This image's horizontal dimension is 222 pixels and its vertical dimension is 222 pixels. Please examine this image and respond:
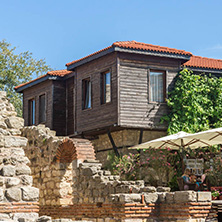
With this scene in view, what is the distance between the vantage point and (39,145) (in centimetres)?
1752

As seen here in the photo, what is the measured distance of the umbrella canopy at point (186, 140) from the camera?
599 inches

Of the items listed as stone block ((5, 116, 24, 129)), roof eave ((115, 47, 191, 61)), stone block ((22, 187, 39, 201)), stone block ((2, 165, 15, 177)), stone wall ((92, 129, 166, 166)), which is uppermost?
roof eave ((115, 47, 191, 61))

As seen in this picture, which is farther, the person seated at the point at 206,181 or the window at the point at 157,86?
the window at the point at 157,86

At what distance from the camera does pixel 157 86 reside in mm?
19906

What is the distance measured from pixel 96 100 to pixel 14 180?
9997 millimetres

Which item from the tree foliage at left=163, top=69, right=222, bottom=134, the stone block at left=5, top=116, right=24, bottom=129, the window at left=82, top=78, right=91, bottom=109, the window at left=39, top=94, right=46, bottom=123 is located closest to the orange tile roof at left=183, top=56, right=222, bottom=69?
the tree foliage at left=163, top=69, right=222, bottom=134

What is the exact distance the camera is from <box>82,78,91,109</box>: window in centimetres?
2086

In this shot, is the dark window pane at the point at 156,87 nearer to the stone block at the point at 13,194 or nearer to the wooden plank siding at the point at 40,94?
the wooden plank siding at the point at 40,94

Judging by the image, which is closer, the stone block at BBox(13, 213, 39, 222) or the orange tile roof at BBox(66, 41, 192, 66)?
the stone block at BBox(13, 213, 39, 222)

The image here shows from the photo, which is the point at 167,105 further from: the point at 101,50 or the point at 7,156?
the point at 7,156

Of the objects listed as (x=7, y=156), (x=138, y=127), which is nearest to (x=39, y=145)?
(x=138, y=127)

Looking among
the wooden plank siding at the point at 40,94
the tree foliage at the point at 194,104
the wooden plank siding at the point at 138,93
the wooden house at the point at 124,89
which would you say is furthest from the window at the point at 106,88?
the wooden plank siding at the point at 40,94

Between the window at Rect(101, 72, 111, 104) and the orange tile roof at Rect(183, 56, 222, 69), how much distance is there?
3514mm

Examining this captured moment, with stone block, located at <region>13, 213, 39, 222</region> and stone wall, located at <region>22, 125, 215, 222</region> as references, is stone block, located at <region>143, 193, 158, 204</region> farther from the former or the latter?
stone block, located at <region>13, 213, 39, 222</region>
